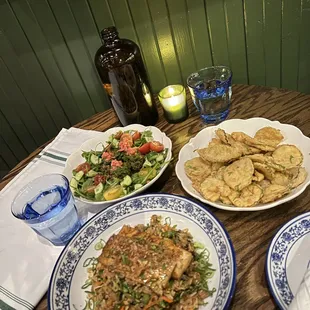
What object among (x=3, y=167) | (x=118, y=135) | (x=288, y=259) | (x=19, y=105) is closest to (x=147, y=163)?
(x=118, y=135)

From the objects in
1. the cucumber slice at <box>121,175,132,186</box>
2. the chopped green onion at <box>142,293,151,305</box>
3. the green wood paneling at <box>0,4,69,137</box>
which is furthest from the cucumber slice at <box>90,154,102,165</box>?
the green wood paneling at <box>0,4,69,137</box>

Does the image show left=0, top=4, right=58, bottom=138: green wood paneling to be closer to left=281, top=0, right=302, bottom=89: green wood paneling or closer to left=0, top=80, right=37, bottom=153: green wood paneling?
left=0, top=80, right=37, bottom=153: green wood paneling

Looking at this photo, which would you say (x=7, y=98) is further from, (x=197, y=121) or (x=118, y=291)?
(x=118, y=291)

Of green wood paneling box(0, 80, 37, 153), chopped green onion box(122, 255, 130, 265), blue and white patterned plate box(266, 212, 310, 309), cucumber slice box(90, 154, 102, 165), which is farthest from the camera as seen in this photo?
green wood paneling box(0, 80, 37, 153)

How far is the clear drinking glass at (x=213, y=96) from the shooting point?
55.9 inches

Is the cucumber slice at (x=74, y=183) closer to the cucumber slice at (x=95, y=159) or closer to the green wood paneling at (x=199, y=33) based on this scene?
the cucumber slice at (x=95, y=159)

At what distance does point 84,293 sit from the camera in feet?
2.82

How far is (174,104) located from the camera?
148 centimetres

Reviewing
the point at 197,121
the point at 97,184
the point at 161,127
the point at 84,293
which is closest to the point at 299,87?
the point at 197,121

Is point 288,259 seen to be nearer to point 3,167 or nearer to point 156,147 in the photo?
point 156,147

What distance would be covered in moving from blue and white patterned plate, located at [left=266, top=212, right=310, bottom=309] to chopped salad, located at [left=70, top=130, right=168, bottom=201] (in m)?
0.53

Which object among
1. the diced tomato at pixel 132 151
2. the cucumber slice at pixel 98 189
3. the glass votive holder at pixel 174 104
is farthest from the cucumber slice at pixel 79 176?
the glass votive holder at pixel 174 104

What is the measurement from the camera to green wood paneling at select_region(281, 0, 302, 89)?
1.77m

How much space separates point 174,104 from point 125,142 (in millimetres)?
338
